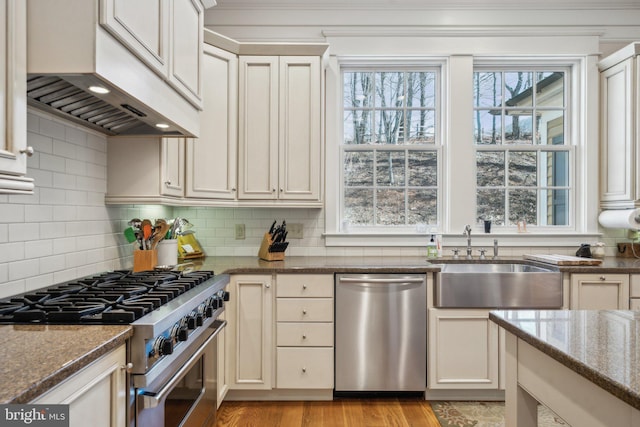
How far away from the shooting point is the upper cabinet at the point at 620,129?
300 centimetres

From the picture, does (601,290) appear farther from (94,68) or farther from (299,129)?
(94,68)

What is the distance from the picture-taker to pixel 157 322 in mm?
1301

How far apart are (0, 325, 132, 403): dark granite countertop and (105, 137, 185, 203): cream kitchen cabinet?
1.22 m

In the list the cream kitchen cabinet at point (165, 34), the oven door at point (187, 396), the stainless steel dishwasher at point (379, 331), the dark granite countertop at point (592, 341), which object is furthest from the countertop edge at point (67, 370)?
the stainless steel dishwasher at point (379, 331)

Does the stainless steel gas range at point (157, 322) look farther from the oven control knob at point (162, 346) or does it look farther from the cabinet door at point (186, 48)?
the cabinet door at point (186, 48)

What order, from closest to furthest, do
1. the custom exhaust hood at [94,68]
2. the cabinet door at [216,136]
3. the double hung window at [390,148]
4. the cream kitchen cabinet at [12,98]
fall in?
the cream kitchen cabinet at [12,98] < the custom exhaust hood at [94,68] < the cabinet door at [216,136] < the double hung window at [390,148]

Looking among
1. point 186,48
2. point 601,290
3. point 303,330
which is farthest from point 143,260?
point 601,290

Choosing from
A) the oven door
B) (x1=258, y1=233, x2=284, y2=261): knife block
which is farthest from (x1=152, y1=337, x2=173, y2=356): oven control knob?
(x1=258, y1=233, x2=284, y2=261): knife block

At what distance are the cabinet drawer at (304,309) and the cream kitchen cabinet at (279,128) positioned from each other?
28.8 inches

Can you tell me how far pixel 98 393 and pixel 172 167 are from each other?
1.65m

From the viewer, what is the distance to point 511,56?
11.0 feet

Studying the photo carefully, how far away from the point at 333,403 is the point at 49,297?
1844 mm

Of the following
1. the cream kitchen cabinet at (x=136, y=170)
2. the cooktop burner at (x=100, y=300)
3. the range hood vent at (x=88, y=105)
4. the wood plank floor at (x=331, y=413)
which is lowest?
the wood plank floor at (x=331, y=413)

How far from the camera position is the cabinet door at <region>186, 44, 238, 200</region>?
2803 millimetres
